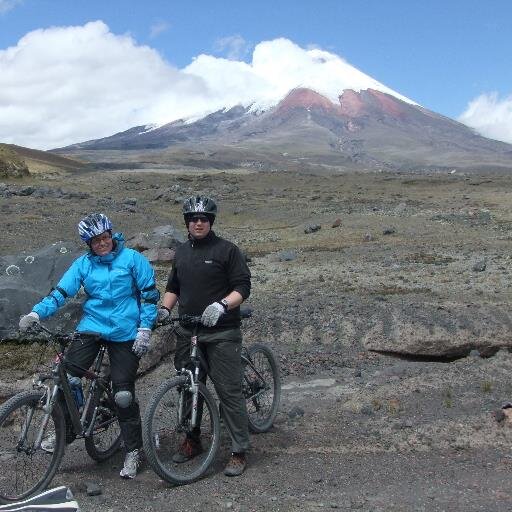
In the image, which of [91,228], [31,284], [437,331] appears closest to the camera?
[91,228]

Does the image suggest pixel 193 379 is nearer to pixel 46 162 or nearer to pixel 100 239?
pixel 100 239

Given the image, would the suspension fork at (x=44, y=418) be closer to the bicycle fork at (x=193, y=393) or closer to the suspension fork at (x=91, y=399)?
the suspension fork at (x=91, y=399)

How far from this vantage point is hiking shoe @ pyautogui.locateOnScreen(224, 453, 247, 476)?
534 cm

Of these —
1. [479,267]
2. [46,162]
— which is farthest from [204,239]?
[46,162]

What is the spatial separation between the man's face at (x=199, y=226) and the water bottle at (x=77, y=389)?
1.48 meters

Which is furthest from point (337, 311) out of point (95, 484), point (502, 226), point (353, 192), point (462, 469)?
point (353, 192)

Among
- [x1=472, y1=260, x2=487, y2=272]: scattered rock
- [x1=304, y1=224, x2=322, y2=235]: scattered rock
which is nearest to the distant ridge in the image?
[x1=304, y1=224, x2=322, y2=235]: scattered rock

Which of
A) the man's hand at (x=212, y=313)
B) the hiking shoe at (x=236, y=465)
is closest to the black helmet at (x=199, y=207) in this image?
the man's hand at (x=212, y=313)

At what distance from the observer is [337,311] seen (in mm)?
9906

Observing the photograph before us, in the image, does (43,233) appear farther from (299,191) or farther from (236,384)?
(299,191)

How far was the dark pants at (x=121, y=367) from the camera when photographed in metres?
5.20

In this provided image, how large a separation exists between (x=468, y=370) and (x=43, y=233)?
18.6m

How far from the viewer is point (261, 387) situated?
6.41 meters

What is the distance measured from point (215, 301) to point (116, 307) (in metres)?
0.79
